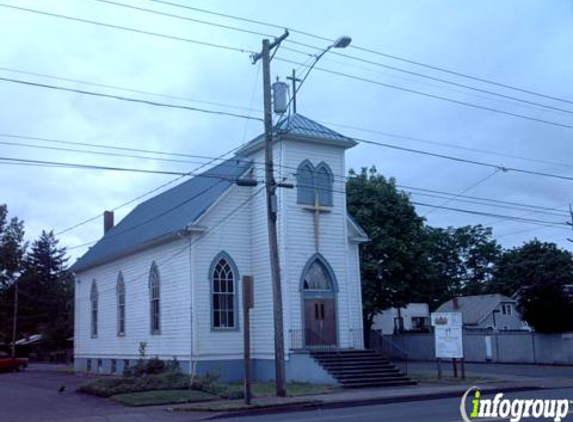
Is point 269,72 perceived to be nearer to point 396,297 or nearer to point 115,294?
point 115,294

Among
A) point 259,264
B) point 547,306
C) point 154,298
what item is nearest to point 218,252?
point 259,264

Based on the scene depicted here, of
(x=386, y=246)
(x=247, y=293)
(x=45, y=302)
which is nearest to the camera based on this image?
(x=247, y=293)

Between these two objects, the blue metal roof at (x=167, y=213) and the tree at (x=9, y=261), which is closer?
the blue metal roof at (x=167, y=213)

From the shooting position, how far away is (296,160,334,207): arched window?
30391 mm

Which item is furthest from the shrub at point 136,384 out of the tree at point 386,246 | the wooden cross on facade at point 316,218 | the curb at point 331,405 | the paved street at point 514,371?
the tree at point 386,246

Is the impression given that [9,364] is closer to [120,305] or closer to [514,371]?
[120,305]

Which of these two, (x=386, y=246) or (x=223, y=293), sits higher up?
(x=386, y=246)

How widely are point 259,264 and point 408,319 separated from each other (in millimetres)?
43766

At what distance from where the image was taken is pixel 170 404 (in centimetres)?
2133

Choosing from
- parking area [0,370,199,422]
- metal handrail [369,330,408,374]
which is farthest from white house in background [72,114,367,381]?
metal handrail [369,330,408,374]

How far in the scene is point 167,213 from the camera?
117ft

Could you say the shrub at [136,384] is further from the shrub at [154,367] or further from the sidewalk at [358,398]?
the sidewalk at [358,398]

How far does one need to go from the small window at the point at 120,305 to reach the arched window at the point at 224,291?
8.48 m

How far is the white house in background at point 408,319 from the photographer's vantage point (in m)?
67.8
